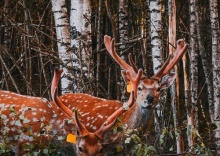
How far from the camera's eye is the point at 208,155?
7.77m

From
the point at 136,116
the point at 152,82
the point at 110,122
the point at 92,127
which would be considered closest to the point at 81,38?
the point at 152,82

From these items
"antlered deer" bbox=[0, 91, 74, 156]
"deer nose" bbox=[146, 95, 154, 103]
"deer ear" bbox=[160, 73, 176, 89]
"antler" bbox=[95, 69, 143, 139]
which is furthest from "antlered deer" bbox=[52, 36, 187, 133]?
"deer ear" bbox=[160, 73, 176, 89]

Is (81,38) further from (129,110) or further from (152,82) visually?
(129,110)

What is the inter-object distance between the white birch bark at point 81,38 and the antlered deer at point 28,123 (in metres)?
1.56

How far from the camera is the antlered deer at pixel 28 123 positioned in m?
7.77

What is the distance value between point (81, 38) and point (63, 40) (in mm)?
438

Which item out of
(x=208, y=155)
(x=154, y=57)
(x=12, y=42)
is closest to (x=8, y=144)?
(x=208, y=155)

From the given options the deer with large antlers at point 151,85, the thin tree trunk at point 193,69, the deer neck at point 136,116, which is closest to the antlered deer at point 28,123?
the deer neck at point 136,116

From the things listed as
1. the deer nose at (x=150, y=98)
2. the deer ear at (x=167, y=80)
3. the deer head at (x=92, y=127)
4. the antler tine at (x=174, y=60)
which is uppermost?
the antler tine at (x=174, y=60)

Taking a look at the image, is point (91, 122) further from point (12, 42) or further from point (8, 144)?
point (12, 42)

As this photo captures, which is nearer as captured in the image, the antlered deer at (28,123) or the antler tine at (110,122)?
the antler tine at (110,122)

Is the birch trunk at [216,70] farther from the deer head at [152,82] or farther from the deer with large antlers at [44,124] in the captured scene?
the deer with large antlers at [44,124]

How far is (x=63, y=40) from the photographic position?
34.3ft

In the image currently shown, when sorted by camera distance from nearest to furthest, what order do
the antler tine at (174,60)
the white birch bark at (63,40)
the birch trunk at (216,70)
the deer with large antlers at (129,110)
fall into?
the deer with large antlers at (129,110)
the antler tine at (174,60)
the white birch bark at (63,40)
the birch trunk at (216,70)
